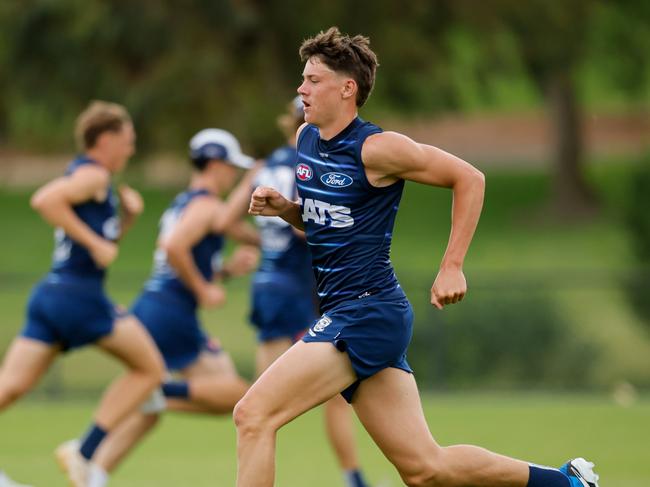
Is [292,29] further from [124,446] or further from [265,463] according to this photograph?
[265,463]

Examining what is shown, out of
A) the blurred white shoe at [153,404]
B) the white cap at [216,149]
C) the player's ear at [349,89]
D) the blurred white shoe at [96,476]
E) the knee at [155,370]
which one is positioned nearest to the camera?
the player's ear at [349,89]

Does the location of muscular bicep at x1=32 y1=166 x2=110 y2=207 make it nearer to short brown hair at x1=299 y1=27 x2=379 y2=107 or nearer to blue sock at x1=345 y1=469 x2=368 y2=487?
blue sock at x1=345 y1=469 x2=368 y2=487

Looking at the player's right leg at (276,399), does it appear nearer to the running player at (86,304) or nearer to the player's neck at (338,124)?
the player's neck at (338,124)

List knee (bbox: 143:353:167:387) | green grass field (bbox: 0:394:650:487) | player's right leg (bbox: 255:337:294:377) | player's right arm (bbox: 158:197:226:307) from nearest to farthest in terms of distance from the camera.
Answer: knee (bbox: 143:353:167:387) < player's right arm (bbox: 158:197:226:307) < player's right leg (bbox: 255:337:294:377) < green grass field (bbox: 0:394:650:487)

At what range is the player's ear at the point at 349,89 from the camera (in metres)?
6.13

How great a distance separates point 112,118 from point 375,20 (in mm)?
13155

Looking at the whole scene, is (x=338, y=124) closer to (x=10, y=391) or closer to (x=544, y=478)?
(x=544, y=478)

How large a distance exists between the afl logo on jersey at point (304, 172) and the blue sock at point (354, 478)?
312 cm

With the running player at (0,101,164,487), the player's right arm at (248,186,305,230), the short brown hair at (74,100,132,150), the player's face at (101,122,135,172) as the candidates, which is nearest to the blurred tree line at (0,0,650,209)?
the short brown hair at (74,100,132,150)

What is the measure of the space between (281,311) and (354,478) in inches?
53.6

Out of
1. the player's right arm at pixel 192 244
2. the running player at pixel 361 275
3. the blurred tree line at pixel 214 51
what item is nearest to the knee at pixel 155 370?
the player's right arm at pixel 192 244

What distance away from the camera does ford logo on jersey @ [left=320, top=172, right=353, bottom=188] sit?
19.9 feet

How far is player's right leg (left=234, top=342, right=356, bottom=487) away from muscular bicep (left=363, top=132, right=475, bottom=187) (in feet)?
2.62

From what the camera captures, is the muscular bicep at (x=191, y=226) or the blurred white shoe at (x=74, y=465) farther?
the muscular bicep at (x=191, y=226)
